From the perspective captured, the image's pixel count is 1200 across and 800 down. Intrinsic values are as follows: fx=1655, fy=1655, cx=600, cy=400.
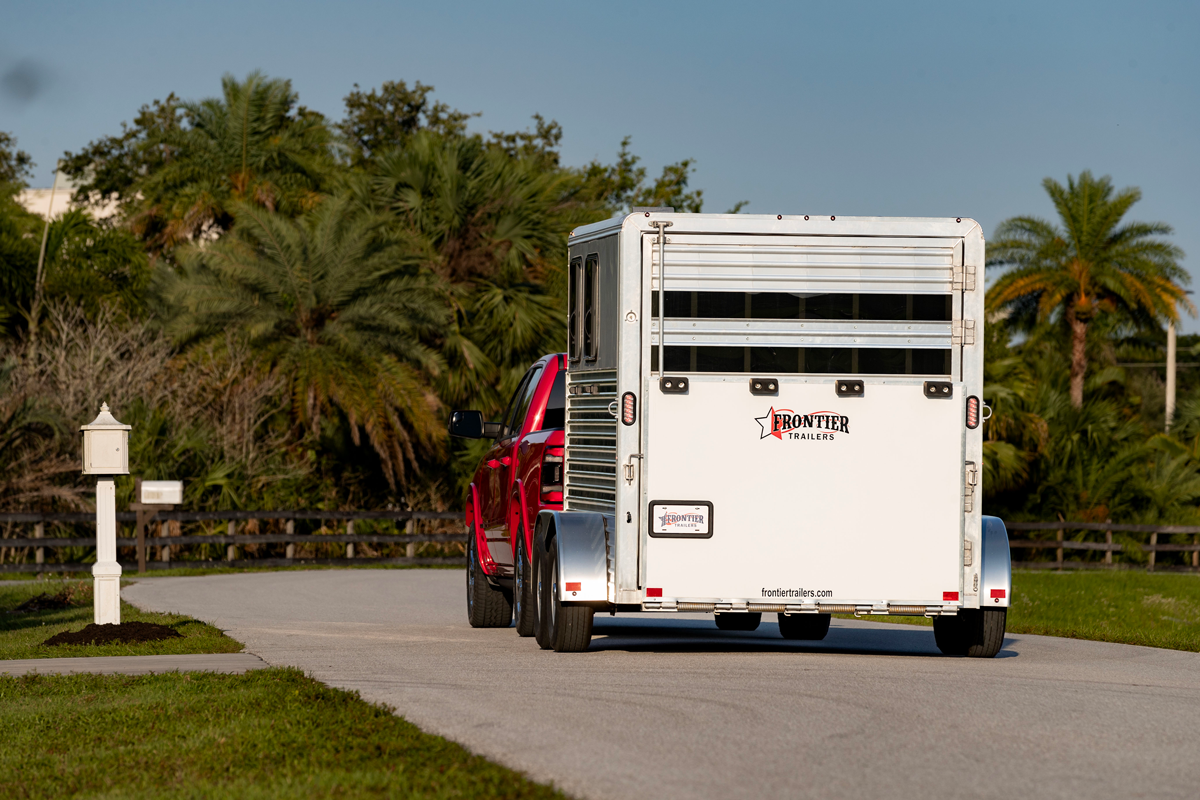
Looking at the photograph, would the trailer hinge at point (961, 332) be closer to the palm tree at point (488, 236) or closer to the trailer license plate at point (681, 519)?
the trailer license plate at point (681, 519)

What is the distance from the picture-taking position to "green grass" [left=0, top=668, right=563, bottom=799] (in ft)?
23.4

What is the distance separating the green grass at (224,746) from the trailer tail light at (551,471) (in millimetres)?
3656

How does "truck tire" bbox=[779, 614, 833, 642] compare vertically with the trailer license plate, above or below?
below

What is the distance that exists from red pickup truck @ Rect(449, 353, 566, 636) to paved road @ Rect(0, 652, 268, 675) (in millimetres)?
2546

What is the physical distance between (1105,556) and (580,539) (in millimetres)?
30014

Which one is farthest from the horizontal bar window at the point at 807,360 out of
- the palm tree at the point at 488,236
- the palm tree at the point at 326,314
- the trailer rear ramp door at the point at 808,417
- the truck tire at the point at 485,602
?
the palm tree at the point at 488,236

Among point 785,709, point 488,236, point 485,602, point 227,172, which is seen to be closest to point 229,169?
point 227,172

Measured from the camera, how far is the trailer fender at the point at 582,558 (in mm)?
12008

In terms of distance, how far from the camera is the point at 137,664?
1225cm

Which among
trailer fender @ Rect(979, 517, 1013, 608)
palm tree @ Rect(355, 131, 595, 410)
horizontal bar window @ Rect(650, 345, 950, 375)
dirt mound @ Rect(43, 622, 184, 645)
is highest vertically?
palm tree @ Rect(355, 131, 595, 410)

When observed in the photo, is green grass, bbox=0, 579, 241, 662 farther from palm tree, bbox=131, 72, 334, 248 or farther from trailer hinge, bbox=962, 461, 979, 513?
palm tree, bbox=131, 72, 334, 248

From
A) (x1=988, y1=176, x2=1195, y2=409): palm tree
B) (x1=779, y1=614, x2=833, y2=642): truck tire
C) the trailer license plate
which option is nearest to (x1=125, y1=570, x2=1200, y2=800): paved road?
(x1=779, y1=614, x2=833, y2=642): truck tire

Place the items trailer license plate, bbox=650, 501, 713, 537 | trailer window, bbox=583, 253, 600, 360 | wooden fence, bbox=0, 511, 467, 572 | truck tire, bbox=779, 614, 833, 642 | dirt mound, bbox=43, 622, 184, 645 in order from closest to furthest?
1. trailer license plate, bbox=650, 501, 713, 537
2. trailer window, bbox=583, 253, 600, 360
3. dirt mound, bbox=43, 622, 184, 645
4. truck tire, bbox=779, 614, 833, 642
5. wooden fence, bbox=0, 511, 467, 572

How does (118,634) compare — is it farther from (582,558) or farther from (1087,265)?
(1087,265)
